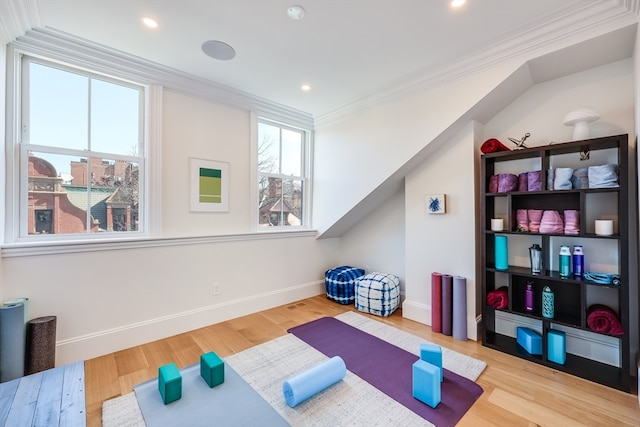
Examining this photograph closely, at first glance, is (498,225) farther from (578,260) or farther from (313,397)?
(313,397)

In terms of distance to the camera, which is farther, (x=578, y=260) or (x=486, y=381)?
(x=578, y=260)

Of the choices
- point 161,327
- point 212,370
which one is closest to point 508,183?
point 212,370

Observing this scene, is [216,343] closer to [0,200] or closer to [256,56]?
[0,200]

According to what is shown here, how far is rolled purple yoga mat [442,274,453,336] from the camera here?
268cm

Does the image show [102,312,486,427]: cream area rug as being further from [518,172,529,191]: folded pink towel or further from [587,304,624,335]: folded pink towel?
[518,172,529,191]: folded pink towel

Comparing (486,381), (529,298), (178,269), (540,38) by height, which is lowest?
(486,381)

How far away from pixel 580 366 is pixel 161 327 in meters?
3.61

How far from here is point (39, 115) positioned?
221 centimetres

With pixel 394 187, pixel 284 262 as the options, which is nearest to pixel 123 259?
pixel 284 262

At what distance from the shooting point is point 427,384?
1.70 meters

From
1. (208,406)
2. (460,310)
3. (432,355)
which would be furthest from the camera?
(460,310)

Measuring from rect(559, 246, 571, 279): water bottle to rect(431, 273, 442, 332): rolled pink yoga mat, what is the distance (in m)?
0.95

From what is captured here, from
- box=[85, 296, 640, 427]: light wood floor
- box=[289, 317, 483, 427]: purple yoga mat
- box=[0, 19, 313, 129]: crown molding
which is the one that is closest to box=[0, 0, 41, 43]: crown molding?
box=[0, 19, 313, 129]: crown molding

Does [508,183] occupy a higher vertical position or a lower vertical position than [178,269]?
higher
